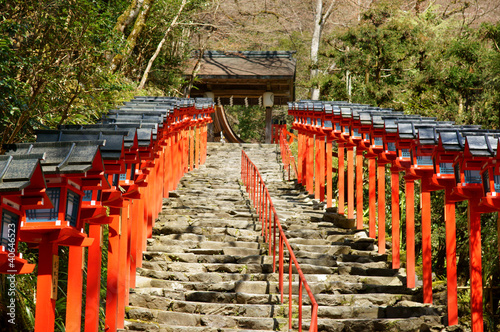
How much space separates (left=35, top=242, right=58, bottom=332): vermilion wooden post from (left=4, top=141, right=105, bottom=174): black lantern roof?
0.60m

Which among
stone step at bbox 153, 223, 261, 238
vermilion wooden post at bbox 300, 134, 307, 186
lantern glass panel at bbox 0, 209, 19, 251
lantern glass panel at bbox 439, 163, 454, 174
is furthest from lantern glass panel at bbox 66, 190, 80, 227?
vermilion wooden post at bbox 300, 134, 307, 186

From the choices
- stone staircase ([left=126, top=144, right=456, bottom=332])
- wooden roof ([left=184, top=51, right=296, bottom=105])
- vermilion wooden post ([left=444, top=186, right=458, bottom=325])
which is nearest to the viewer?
vermilion wooden post ([left=444, top=186, right=458, bottom=325])

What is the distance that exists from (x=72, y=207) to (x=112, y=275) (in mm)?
2497

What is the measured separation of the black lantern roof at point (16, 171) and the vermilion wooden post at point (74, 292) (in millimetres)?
1530

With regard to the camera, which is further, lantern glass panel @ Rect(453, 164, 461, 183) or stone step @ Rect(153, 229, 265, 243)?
stone step @ Rect(153, 229, 265, 243)

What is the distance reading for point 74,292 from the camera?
5.04 metres

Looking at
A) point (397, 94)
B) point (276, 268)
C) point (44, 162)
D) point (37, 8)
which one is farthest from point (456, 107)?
point (44, 162)

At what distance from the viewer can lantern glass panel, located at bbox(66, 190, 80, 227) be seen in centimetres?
459

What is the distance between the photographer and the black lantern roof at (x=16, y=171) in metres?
3.52

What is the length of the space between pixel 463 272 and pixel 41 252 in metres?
8.92

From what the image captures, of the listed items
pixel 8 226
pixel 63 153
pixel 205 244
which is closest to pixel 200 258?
pixel 205 244

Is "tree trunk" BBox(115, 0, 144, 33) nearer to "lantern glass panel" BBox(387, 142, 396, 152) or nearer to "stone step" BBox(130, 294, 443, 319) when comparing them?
"lantern glass panel" BBox(387, 142, 396, 152)

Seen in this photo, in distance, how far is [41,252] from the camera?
14.6 feet

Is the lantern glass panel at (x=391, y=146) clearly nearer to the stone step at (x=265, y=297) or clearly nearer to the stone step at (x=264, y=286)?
the stone step at (x=264, y=286)
